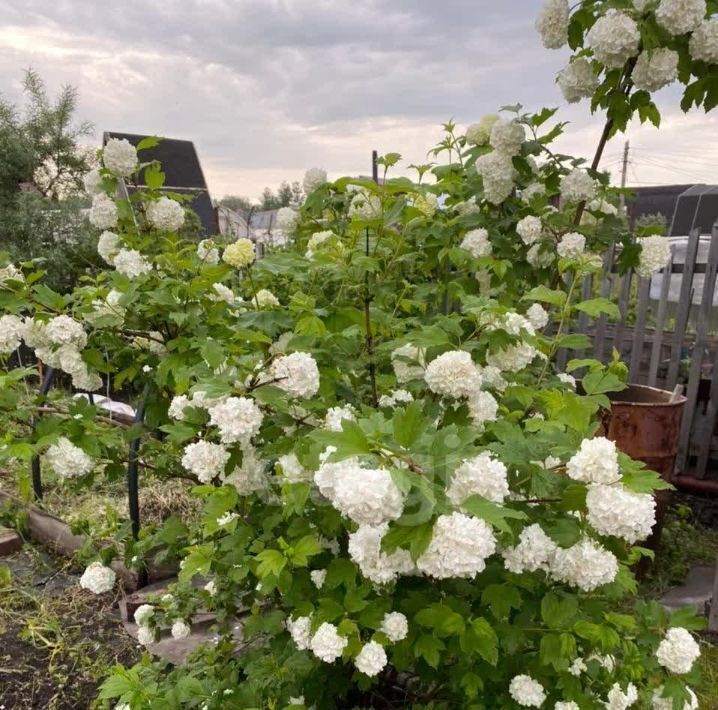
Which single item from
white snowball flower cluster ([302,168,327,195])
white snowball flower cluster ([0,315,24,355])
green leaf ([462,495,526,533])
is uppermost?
white snowball flower cluster ([302,168,327,195])

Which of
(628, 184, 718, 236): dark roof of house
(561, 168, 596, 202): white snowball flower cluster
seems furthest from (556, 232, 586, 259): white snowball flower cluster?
(628, 184, 718, 236): dark roof of house

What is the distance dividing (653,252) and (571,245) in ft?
1.70

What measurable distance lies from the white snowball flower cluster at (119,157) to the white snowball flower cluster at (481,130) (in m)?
1.32

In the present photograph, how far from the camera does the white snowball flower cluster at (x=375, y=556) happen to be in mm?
1159

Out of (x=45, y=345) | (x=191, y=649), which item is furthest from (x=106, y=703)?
(x=45, y=345)

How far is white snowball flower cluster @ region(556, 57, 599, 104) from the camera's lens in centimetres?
236

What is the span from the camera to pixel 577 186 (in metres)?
2.35

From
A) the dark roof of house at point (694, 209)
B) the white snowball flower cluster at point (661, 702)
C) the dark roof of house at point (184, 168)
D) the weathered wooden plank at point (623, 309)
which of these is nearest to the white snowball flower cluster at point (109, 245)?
the white snowball flower cluster at point (661, 702)

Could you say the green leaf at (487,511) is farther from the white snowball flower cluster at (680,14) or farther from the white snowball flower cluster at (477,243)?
the white snowball flower cluster at (680,14)

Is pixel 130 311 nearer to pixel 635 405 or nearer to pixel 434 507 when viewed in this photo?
pixel 434 507

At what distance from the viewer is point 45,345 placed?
197 cm

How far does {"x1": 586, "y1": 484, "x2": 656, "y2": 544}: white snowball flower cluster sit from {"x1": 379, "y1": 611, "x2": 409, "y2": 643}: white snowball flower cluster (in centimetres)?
44

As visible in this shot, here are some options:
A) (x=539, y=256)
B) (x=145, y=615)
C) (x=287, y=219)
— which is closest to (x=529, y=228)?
(x=539, y=256)

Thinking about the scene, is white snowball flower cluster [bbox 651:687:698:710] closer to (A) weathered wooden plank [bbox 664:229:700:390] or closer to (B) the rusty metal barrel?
(B) the rusty metal barrel
